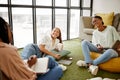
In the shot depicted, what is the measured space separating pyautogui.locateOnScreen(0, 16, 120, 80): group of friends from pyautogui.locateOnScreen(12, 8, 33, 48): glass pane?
1.47m

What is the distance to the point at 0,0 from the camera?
3652 millimetres

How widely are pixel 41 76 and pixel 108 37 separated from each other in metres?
1.53

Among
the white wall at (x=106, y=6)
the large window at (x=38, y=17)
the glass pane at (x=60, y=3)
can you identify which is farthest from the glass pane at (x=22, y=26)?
the white wall at (x=106, y=6)

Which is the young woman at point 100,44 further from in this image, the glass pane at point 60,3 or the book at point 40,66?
the glass pane at point 60,3

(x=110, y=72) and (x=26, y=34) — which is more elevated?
(x=26, y=34)

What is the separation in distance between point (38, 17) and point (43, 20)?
23 cm

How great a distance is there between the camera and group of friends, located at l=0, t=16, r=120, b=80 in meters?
1.10

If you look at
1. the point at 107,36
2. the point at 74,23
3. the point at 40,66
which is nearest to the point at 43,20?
the point at 74,23

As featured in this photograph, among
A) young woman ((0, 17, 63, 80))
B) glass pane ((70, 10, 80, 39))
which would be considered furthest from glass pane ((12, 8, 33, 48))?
young woman ((0, 17, 63, 80))

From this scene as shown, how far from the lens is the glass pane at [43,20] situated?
15.2ft

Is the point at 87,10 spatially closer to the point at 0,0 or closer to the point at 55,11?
the point at 55,11

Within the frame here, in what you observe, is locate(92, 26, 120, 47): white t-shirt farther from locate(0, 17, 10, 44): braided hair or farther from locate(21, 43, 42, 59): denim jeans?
locate(0, 17, 10, 44): braided hair

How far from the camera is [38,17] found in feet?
15.1

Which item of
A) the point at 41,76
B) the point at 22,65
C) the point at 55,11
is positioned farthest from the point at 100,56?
the point at 55,11
